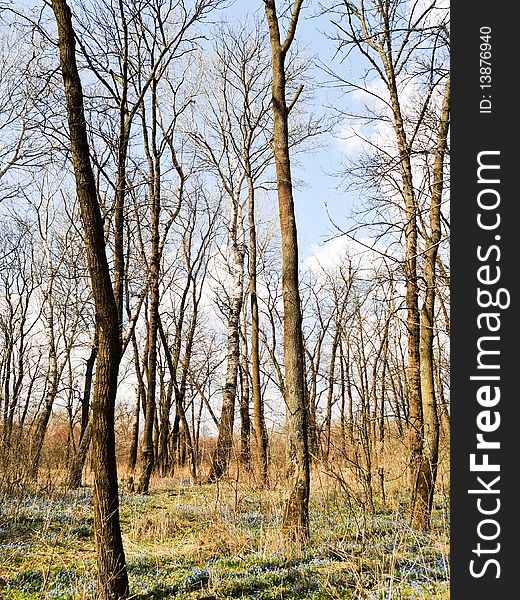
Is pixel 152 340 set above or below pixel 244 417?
above

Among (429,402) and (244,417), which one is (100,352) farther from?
(244,417)

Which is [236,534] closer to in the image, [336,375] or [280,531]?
[280,531]

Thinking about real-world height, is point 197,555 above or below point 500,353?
below

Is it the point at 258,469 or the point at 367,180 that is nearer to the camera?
the point at 367,180

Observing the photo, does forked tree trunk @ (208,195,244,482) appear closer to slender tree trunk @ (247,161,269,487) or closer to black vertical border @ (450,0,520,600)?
slender tree trunk @ (247,161,269,487)

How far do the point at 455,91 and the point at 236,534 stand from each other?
5670 millimetres

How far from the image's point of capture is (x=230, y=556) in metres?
6.47

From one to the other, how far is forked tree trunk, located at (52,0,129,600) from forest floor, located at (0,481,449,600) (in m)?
0.35

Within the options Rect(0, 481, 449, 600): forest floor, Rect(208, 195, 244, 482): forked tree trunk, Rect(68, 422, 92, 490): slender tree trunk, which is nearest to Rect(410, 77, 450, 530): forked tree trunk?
Rect(0, 481, 449, 600): forest floor

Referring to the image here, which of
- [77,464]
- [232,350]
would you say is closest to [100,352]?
[77,464]

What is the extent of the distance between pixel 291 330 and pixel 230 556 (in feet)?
9.32

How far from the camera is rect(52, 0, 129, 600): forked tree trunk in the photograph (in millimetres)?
4953

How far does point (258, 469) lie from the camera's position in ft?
43.1

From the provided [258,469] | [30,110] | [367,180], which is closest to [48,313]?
[30,110]
